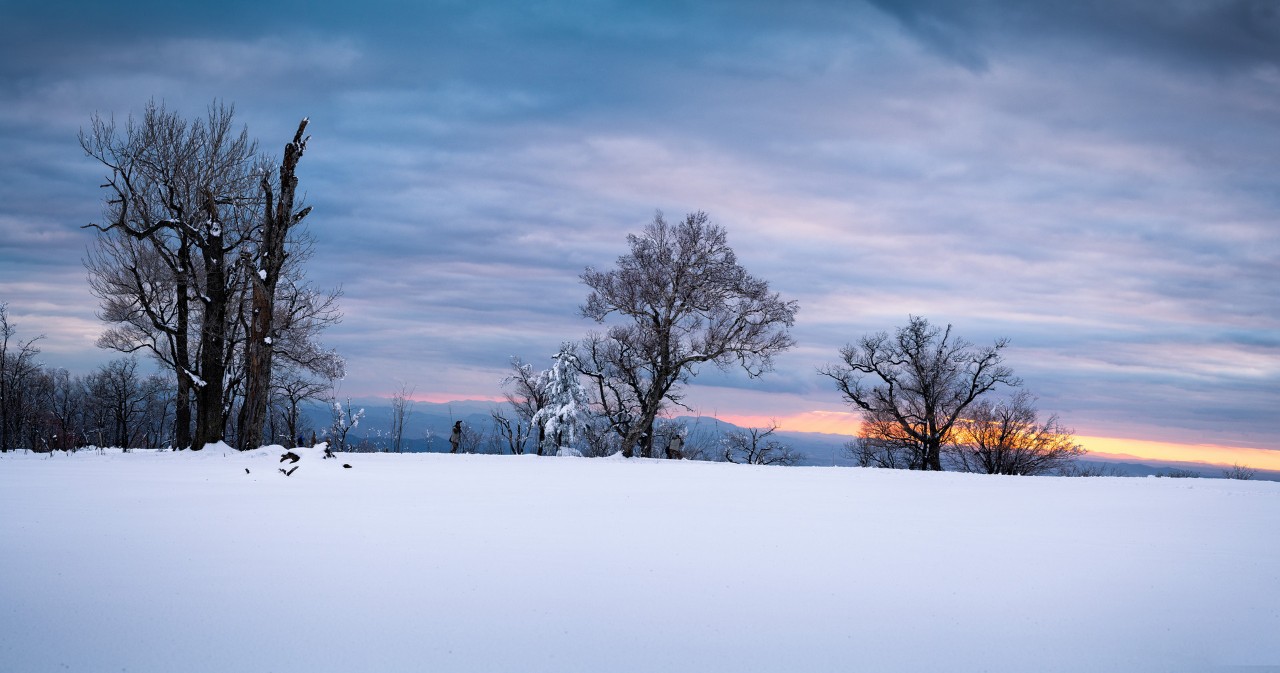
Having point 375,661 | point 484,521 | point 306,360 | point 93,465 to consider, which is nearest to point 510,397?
point 306,360

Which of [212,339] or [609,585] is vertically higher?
[212,339]

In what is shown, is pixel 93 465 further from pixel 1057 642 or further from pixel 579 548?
pixel 1057 642

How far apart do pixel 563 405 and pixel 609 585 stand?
34781 mm

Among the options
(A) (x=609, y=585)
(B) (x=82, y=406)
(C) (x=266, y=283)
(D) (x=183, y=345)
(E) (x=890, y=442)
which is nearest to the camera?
(A) (x=609, y=585)

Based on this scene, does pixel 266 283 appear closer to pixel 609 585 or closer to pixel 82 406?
pixel 609 585

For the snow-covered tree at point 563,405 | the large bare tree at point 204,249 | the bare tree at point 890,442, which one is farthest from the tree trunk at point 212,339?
the bare tree at point 890,442

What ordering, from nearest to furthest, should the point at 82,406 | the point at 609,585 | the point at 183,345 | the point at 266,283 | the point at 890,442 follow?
the point at 609,585 → the point at 266,283 → the point at 183,345 → the point at 890,442 → the point at 82,406

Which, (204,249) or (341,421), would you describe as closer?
(204,249)

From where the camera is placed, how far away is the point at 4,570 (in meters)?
5.98

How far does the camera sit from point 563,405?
133ft

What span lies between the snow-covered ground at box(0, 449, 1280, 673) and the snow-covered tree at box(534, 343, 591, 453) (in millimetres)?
28303

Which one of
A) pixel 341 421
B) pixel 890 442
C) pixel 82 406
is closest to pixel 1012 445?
pixel 890 442

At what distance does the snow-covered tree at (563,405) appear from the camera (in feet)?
131

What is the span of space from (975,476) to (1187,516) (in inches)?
314
